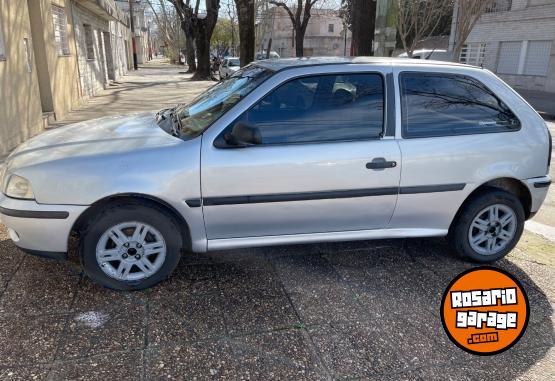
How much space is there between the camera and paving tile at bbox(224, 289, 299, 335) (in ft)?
9.77

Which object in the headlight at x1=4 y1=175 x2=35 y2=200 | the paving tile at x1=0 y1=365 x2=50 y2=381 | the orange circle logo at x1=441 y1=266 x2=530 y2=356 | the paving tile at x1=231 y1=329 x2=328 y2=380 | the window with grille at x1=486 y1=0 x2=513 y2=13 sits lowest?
the paving tile at x1=231 y1=329 x2=328 y2=380

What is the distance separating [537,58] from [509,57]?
1.91 metres

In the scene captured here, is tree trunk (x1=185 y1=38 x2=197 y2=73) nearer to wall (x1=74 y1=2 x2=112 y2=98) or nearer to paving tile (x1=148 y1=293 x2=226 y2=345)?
wall (x1=74 y1=2 x2=112 y2=98)

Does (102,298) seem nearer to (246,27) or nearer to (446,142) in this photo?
(446,142)

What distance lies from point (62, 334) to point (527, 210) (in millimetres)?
3814

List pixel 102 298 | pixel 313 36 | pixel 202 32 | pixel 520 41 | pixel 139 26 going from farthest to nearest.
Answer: pixel 313 36, pixel 139 26, pixel 202 32, pixel 520 41, pixel 102 298

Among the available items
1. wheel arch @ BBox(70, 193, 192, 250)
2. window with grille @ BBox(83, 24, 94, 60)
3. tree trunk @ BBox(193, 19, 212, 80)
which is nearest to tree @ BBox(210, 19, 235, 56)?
tree trunk @ BBox(193, 19, 212, 80)

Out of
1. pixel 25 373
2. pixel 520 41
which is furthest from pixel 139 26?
pixel 25 373

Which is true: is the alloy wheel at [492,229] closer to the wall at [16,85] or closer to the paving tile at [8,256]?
the paving tile at [8,256]

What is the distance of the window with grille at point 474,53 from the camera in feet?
85.3

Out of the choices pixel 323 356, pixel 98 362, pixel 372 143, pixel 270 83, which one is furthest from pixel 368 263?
pixel 98 362

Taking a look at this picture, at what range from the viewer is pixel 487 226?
3867 millimetres

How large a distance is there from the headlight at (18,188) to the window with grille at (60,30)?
27.8 ft

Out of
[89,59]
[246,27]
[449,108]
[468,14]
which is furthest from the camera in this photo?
[89,59]
